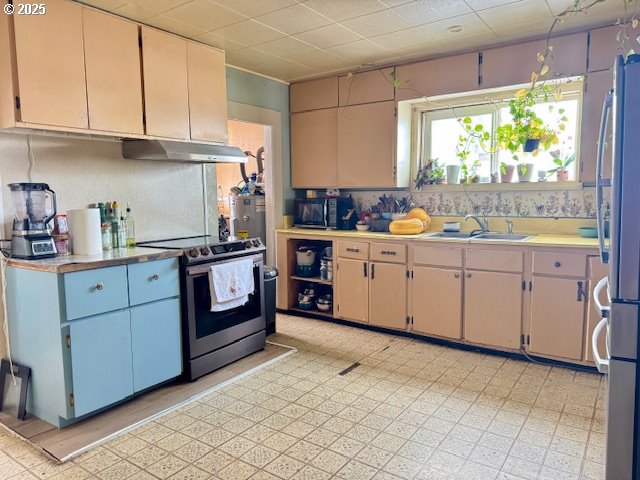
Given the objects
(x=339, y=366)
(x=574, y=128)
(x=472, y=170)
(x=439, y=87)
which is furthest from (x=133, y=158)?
(x=574, y=128)

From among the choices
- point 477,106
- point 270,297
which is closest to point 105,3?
point 270,297

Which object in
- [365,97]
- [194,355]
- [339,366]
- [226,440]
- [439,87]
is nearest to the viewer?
[226,440]

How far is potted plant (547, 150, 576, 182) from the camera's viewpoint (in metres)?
3.62

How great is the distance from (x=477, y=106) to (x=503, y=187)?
802 mm

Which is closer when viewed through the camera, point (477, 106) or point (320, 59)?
point (320, 59)

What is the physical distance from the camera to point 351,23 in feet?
10.2

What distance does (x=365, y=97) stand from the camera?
14.1 feet

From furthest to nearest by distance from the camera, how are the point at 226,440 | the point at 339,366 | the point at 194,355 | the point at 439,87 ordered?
the point at 439,87, the point at 339,366, the point at 194,355, the point at 226,440

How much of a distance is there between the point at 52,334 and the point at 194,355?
90cm

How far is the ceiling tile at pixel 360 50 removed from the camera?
359 centimetres

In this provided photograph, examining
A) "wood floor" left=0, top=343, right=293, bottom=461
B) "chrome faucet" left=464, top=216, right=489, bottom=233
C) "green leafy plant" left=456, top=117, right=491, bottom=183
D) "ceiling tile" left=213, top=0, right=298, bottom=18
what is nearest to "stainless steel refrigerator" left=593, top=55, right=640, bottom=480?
"ceiling tile" left=213, top=0, right=298, bottom=18

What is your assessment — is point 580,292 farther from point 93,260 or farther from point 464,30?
point 93,260

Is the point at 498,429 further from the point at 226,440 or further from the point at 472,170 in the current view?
the point at 472,170

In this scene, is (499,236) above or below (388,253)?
above
